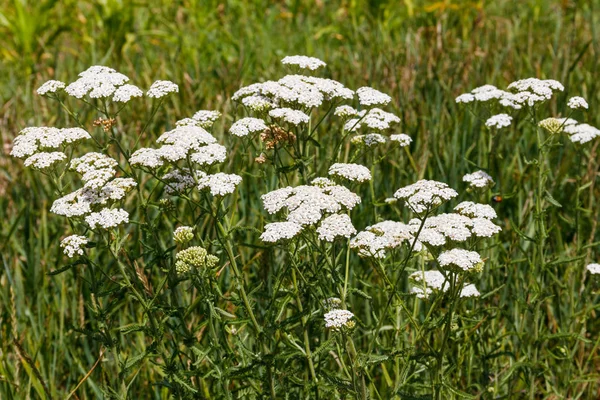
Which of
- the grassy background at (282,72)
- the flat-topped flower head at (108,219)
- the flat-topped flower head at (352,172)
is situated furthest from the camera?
the grassy background at (282,72)

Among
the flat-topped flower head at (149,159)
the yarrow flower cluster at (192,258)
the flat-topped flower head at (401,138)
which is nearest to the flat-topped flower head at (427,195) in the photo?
the flat-topped flower head at (401,138)

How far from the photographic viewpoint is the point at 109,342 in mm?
2820

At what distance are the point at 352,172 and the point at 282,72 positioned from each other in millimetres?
4413

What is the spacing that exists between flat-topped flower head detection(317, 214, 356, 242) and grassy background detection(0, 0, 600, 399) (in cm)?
122

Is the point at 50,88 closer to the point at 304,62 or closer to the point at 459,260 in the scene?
the point at 304,62

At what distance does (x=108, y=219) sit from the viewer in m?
2.59

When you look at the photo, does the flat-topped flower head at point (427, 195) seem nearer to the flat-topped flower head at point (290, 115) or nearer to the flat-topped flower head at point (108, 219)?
the flat-topped flower head at point (290, 115)

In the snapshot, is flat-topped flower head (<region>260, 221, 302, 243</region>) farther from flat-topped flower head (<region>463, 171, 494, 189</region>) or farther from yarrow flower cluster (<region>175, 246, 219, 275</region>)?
flat-topped flower head (<region>463, 171, 494, 189</region>)

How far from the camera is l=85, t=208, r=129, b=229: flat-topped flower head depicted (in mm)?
2576

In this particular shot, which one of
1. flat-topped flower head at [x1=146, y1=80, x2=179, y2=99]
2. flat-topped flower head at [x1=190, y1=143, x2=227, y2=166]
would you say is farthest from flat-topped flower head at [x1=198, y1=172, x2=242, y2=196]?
flat-topped flower head at [x1=146, y1=80, x2=179, y2=99]

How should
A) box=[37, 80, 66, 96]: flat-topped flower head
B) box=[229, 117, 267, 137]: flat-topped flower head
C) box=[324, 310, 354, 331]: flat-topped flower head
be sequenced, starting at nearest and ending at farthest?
1. box=[324, 310, 354, 331]: flat-topped flower head
2. box=[229, 117, 267, 137]: flat-topped flower head
3. box=[37, 80, 66, 96]: flat-topped flower head

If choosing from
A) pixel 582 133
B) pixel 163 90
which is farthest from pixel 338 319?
pixel 582 133

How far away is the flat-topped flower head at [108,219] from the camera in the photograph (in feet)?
8.45

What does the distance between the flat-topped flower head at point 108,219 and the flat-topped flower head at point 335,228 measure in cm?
74
